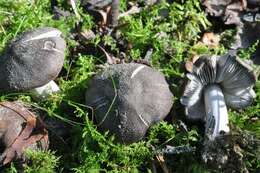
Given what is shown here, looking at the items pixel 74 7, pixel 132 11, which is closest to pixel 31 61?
pixel 74 7

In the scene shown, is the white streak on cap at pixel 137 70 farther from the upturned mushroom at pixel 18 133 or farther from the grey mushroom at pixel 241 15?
the grey mushroom at pixel 241 15

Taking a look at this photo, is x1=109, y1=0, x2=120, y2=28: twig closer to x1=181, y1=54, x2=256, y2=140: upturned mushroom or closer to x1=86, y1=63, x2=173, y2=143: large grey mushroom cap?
x1=86, y1=63, x2=173, y2=143: large grey mushroom cap

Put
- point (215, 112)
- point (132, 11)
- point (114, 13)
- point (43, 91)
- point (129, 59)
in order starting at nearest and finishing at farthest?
point (215, 112) < point (43, 91) < point (129, 59) < point (114, 13) < point (132, 11)

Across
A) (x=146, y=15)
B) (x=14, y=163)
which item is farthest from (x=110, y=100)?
(x=146, y=15)

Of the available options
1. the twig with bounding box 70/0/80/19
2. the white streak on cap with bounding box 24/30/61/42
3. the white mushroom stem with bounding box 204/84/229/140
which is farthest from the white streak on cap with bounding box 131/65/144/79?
the twig with bounding box 70/0/80/19

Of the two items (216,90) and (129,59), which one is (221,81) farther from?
(129,59)

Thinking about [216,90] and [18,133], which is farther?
[216,90]
